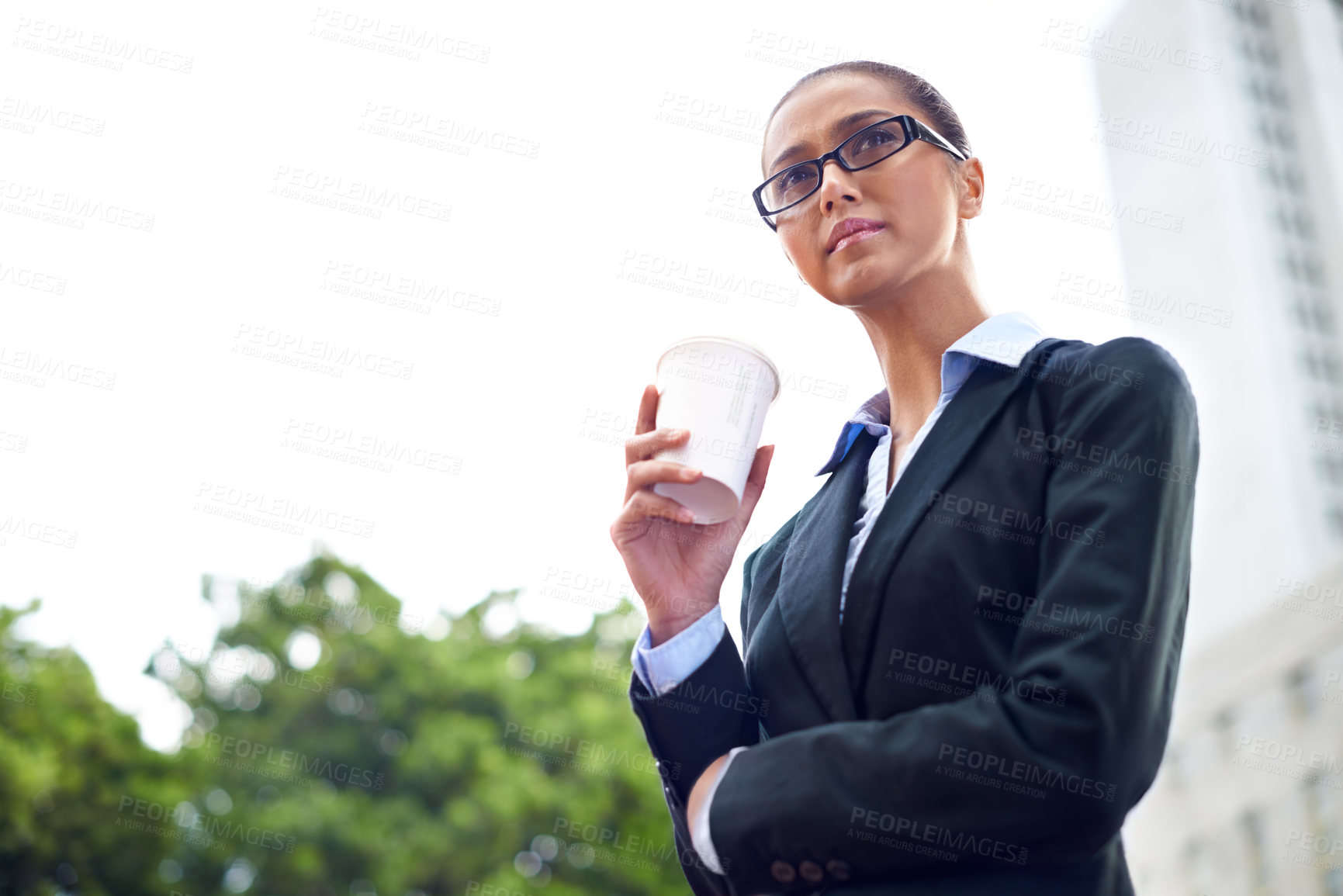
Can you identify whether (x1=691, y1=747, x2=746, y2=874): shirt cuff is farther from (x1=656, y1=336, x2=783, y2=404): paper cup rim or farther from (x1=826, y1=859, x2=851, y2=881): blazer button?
(x1=656, y1=336, x2=783, y2=404): paper cup rim

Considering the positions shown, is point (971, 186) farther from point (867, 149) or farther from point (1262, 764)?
point (1262, 764)

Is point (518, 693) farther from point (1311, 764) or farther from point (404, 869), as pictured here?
point (1311, 764)

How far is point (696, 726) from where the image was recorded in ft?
5.73

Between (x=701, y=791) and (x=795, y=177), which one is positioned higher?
(x=795, y=177)

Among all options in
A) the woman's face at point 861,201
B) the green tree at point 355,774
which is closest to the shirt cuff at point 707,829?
the woman's face at point 861,201

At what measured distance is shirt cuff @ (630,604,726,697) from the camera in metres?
1.81

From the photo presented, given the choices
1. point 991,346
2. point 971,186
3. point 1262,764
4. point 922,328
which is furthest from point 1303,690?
point 991,346

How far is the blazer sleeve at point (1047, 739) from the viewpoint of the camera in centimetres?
135

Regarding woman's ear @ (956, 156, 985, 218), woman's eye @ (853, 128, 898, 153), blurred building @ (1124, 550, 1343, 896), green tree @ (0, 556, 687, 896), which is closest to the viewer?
woman's eye @ (853, 128, 898, 153)

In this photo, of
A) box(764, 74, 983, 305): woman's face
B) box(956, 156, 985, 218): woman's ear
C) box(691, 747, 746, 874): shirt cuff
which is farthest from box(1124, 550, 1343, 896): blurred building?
box(691, 747, 746, 874): shirt cuff

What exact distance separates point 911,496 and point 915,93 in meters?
0.98

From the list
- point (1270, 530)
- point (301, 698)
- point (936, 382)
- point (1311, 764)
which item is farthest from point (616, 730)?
point (1270, 530)

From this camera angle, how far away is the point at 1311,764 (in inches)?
1255

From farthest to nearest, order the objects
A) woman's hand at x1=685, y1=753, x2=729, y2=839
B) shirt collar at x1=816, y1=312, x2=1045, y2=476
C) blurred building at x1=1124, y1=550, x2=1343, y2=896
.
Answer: blurred building at x1=1124, y1=550, x2=1343, y2=896
shirt collar at x1=816, y1=312, x2=1045, y2=476
woman's hand at x1=685, y1=753, x2=729, y2=839
